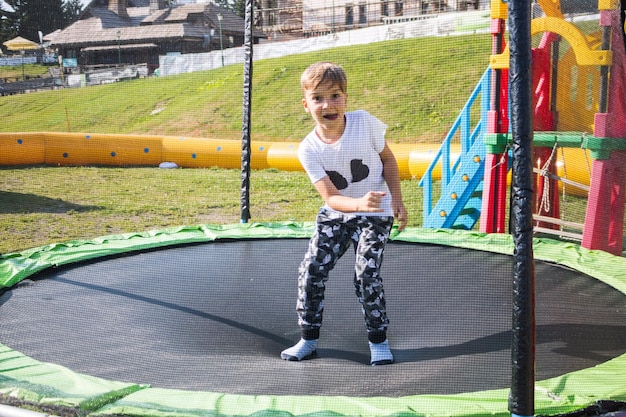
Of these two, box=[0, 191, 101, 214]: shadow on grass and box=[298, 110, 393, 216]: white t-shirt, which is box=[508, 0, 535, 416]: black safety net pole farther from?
box=[0, 191, 101, 214]: shadow on grass

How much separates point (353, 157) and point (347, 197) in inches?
4.9

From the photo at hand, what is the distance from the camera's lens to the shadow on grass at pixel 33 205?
4.70m

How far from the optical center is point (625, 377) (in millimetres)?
1464

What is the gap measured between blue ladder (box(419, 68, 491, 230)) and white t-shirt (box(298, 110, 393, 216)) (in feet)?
5.99

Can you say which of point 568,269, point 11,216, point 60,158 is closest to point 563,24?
point 568,269

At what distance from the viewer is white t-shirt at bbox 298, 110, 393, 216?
1747 millimetres

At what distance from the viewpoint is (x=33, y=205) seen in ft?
15.9

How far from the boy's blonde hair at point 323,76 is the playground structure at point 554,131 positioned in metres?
1.33

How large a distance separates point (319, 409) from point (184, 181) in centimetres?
496

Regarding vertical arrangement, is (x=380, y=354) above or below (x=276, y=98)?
below

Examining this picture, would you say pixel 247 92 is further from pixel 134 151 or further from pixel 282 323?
pixel 134 151

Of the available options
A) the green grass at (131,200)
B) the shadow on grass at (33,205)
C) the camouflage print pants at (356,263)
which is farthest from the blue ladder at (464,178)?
the shadow on grass at (33,205)

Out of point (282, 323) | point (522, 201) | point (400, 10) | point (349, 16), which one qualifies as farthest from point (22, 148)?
point (522, 201)

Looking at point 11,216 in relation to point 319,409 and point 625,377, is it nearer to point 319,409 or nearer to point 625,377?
point 319,409
